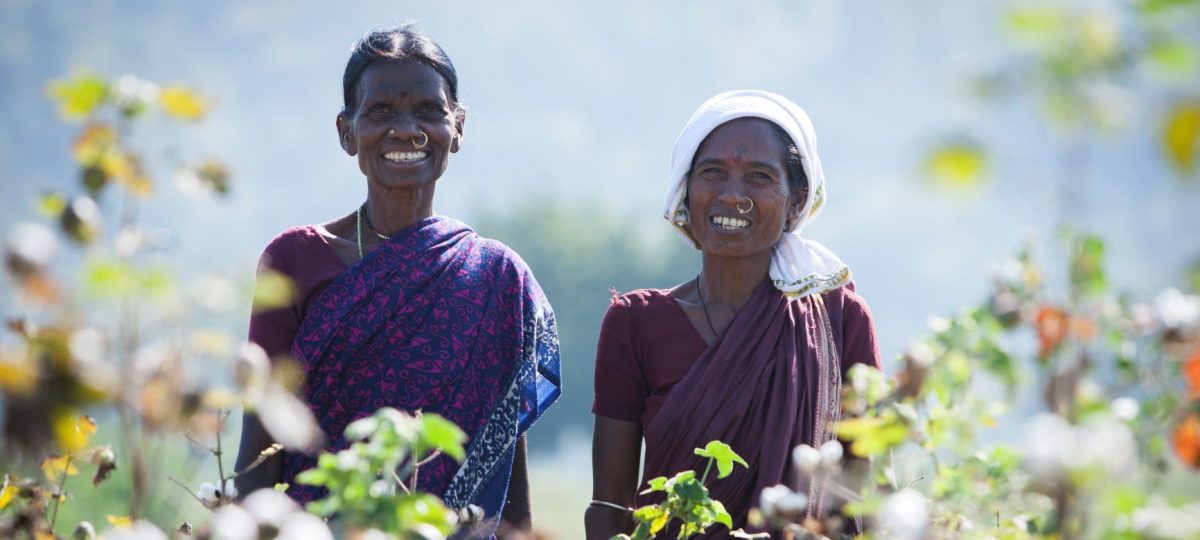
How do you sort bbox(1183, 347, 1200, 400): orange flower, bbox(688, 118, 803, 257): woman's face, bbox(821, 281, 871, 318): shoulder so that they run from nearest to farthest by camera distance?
bbox(1183, 347, 1200, 400): orange flower → bbox(688, 118, 803, 257): woman's face → bbox(821, 281, 871, 318): shoulder

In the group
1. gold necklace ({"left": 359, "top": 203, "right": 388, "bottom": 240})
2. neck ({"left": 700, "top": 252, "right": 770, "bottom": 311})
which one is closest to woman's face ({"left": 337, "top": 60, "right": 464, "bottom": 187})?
gold necklace ({"left": 359, "top": 203, "right": 388, "bottom": 240})

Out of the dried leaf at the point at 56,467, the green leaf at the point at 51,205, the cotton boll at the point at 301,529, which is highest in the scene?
the green leaf at the point at 51,205

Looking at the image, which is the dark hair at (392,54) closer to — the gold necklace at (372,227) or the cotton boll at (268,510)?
the gold necklace at (372,227)

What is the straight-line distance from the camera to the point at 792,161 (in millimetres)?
3910

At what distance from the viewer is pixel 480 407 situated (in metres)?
3.74

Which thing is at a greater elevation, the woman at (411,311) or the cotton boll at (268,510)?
the woman at (411,311)

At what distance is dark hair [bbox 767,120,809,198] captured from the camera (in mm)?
3887

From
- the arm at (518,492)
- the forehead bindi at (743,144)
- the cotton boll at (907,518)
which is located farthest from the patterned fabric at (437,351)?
the cotton boll at (907,518)

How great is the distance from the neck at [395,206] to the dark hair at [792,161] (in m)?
1.11

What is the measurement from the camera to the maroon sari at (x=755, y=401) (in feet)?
11.6

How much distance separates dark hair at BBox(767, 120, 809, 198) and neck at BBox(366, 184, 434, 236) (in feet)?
3.63

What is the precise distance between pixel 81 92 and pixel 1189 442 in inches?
55.6

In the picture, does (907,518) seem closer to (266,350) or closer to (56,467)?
(56,467)

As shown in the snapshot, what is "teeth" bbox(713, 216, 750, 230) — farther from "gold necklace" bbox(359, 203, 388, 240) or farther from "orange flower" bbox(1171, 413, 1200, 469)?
"orange flower" bbox(1171, 413, 1200, 469)
